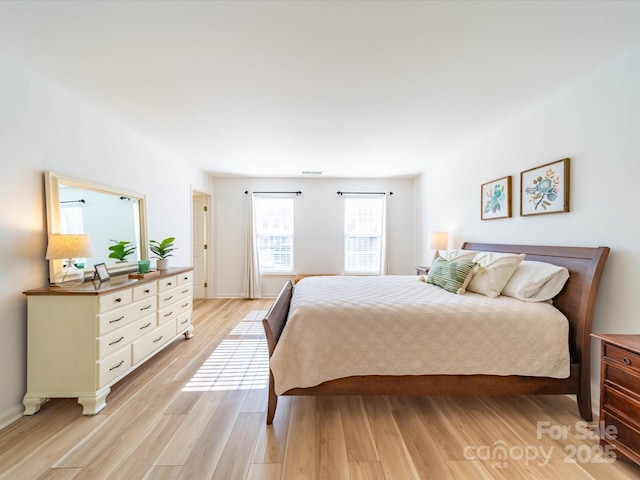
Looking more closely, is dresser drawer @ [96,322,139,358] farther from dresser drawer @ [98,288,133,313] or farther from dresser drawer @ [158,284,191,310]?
dresser drawer @ [158,284,191,310]

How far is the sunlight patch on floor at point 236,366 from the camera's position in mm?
2217

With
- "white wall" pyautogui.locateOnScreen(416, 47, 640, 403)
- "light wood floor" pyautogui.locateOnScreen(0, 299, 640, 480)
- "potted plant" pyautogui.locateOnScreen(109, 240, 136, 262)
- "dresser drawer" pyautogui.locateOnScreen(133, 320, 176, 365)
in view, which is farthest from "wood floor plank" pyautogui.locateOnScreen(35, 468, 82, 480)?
"white wall" pyautogui.locateOnScreen(416, 47, 640, 403)

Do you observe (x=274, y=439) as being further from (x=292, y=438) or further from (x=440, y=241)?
(x=440, y=241)

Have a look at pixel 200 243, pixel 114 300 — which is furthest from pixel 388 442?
pixel 200 243

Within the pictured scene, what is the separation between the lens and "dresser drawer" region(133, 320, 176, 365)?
2.26 m

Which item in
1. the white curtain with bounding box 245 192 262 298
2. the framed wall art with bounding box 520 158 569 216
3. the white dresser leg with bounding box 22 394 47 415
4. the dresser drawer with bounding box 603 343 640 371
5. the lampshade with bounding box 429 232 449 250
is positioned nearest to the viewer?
the dresser drawer with bounding box 603 343 640 371

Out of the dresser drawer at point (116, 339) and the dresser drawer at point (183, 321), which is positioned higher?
the dresser drawer at point (116, 339)

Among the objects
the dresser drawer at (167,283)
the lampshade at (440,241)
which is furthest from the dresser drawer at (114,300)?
the lampshade at (440,241)

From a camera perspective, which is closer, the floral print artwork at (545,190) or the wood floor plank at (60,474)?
the wood floor plank at (60,474)

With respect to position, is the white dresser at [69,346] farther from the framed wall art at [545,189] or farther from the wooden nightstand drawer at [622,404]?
the framed wall art at [545,189]

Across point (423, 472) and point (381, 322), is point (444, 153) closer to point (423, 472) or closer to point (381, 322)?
point (381, 322)

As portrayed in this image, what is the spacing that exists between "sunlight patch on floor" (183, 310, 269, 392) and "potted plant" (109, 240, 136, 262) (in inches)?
55.8

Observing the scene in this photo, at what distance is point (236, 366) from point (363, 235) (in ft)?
11.6

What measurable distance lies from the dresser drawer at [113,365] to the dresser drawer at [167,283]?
2.13 ft
